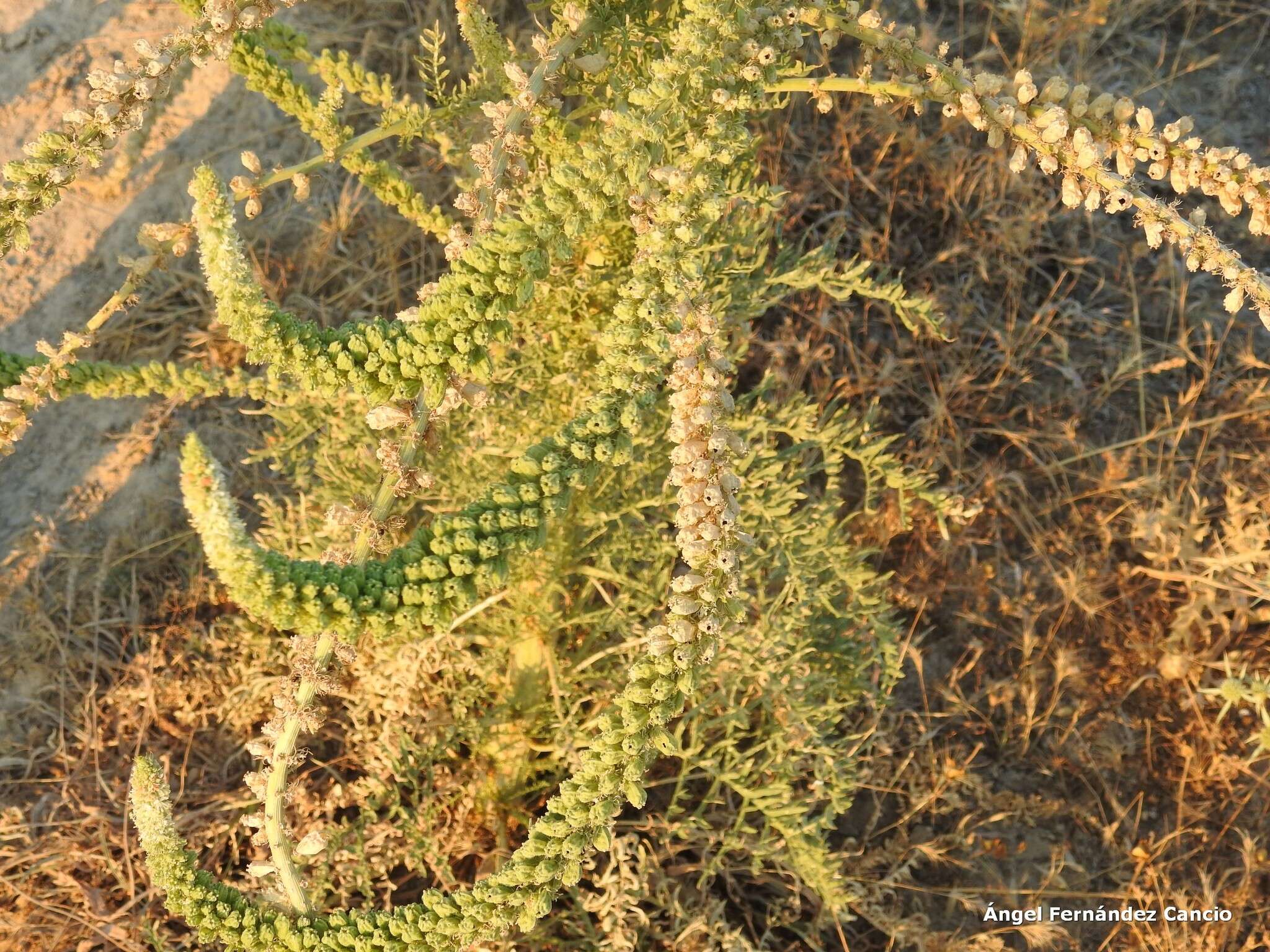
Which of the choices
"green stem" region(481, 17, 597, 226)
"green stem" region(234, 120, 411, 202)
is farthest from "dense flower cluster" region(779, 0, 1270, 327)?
"green stem" region(234, 120, 411, 202)

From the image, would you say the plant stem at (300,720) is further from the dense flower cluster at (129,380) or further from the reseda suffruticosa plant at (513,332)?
the dense flower cluster at (129,380)

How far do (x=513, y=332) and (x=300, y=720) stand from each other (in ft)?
1.94

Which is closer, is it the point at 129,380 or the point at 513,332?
the point at 513,332

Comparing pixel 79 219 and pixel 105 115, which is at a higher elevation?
pixel 105 115

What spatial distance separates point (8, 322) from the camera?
342 centimetres

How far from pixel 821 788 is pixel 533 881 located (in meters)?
1.36

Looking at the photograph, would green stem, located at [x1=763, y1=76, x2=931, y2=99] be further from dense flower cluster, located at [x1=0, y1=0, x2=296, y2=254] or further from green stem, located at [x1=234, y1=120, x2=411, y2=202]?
dense flower cluster, located at [x1=0, y1=0, x2=296, y2=254]

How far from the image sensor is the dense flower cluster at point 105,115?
4.65 feet

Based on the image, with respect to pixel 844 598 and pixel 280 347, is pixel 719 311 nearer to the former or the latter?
pixel 280 347

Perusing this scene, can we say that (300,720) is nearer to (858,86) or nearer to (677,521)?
(677,521)

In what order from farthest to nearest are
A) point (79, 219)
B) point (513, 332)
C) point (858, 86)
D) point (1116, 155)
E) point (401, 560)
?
point (79, 219)
point (858, 86)
point (513, 332)
point (1116, 155)
point (401, 560)

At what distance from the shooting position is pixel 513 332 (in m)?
1.51

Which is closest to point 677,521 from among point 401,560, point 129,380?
point 401,560

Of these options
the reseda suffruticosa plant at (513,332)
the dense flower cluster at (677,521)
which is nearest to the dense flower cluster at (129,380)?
the reseda suffruticosa plant at (513,332)
